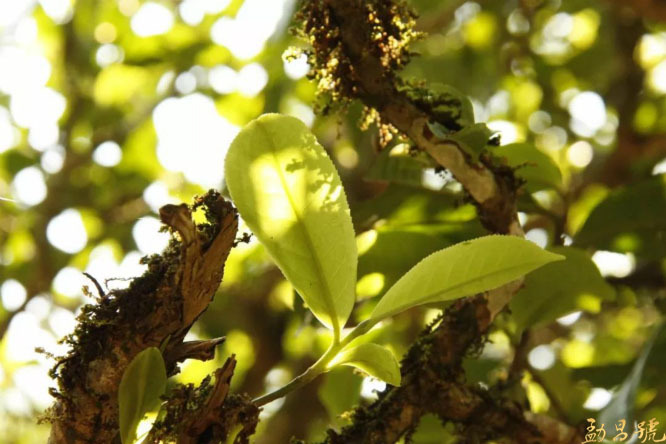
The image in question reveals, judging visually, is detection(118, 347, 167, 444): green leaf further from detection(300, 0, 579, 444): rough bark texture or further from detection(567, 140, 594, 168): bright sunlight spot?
detection(567, 140, 594, 168): bright sunlight spot

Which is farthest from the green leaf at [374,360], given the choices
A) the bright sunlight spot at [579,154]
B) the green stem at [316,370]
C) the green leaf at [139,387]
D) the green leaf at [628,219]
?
the bright sunlight spot at [579,154]

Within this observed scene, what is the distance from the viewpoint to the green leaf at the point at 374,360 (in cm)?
50

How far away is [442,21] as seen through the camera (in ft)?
5.70

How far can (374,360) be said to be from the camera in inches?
19.7

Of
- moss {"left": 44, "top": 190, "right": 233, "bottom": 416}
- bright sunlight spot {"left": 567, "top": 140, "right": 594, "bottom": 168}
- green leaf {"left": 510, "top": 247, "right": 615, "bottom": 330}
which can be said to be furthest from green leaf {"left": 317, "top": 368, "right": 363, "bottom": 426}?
bright sunlight spot {"left": 567, "top": 140, "right": 594, "bottom": 168}

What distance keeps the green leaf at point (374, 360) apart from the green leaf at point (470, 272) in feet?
0.07

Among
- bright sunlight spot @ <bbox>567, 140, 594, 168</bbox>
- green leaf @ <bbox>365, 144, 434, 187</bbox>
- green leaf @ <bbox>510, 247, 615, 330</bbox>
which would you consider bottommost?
green leaf @ <bbox>510, 247, 615, 330</bbox>

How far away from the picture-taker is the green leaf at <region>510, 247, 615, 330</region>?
75 cm

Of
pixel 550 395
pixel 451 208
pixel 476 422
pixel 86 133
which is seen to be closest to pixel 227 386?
pixel 476 422

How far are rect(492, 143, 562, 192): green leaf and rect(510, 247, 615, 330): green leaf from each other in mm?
78

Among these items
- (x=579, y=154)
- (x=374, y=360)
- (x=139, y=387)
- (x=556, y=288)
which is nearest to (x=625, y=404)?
(x=556, y=288)

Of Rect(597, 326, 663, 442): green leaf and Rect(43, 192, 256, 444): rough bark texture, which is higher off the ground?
Rect(43, 192, 256, 444): rough bark texture

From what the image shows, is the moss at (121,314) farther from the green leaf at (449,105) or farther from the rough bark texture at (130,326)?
the green leaf at (449,105)

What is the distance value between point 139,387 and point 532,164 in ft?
1.40
